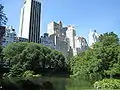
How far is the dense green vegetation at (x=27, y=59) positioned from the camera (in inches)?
2701

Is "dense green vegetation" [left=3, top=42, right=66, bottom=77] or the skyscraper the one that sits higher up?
the skyscraper

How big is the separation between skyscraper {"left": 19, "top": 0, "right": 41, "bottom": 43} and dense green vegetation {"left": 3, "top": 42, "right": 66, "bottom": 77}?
64305 mm

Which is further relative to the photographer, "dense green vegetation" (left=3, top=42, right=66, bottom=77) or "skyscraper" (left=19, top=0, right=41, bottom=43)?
"skyscraper" (left=19, top=0, right=41, bottom=43)

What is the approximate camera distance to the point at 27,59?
7106 centimetres

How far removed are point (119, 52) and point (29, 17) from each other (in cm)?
10399

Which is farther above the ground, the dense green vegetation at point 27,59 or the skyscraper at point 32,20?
the skyscraper at point 32,20

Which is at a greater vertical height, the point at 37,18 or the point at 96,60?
the point at 37,18

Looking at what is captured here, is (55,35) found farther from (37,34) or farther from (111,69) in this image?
(111,69)

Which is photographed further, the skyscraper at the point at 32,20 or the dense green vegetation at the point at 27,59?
the skyscraper at the point at 32,20

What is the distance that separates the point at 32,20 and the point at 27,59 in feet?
258

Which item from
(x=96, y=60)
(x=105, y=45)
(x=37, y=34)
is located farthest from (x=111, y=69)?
(x=37, y=34)

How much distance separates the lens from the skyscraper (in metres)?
146

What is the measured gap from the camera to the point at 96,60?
167 feet

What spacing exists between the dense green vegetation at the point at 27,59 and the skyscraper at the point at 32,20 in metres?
64.3
